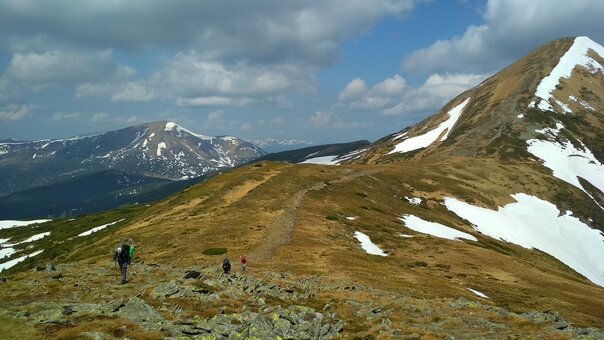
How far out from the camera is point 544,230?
125 meters

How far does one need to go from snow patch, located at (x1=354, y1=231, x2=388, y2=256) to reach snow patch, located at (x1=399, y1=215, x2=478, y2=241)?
19096 millimetres

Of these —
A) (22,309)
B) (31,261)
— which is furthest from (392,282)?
(31,261)

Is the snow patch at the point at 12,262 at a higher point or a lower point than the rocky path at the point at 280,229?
lower

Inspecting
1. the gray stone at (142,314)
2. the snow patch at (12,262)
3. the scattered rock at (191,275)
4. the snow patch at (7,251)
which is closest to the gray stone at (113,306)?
the gray stone at (142,314)

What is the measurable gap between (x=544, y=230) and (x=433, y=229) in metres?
56.5

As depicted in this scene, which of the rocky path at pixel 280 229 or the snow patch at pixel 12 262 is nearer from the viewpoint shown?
the rocky path at pixel 280 229

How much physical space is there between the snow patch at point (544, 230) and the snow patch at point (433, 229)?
67.2ft

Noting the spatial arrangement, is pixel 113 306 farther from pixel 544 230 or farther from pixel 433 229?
pixel 544 230

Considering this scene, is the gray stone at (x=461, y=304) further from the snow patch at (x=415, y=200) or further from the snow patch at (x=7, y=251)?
the snow patch at (x=7, y=251)

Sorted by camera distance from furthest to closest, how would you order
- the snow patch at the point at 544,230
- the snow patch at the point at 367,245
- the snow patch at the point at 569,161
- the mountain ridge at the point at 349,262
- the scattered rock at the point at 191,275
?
the snow patch at the point at 569,161, the snow patch at the point at 544,230, the snow patch at the point at 367,245, the scattered rock at the point at 191,275, the mountain ridge at the point at 349,262

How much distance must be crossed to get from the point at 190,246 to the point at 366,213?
127 feet

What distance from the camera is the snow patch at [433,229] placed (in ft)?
279

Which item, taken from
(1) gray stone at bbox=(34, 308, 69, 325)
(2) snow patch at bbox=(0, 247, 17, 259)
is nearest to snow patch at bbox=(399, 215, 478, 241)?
(1) gray stone at bbox=(34, 308, 69, 325)

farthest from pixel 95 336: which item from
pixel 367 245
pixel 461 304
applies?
pixel 367 245
